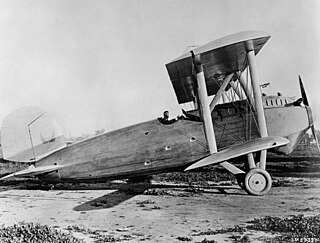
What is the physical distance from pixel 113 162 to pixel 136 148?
0.69 m

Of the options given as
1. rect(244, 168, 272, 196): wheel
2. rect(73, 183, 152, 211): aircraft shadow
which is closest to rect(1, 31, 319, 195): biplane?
rect(244, 168, 272, 196): wheel

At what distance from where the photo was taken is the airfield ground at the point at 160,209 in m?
5.03

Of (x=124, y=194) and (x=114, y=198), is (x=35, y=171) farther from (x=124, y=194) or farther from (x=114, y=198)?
(x=124, y=194)

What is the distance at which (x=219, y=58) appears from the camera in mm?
7211

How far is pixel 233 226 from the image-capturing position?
17.5 ft

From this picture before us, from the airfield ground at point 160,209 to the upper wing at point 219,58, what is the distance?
10.4 feet

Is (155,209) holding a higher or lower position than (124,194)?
lower

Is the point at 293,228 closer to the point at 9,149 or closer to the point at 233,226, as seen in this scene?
the point at 233,226

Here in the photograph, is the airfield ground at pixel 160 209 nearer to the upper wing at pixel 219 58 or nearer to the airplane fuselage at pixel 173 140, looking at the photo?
the airplane fuselage at pixel 173 140

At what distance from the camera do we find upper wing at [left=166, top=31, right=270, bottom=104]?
632cm

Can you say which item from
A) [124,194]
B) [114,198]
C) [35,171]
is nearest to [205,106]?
[114,198]

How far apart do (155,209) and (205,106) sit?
2623mm

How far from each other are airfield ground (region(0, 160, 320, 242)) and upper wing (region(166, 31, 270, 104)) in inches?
125

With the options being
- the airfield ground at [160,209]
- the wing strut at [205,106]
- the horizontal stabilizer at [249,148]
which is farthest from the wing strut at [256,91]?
the airfield ground at [160,209]
